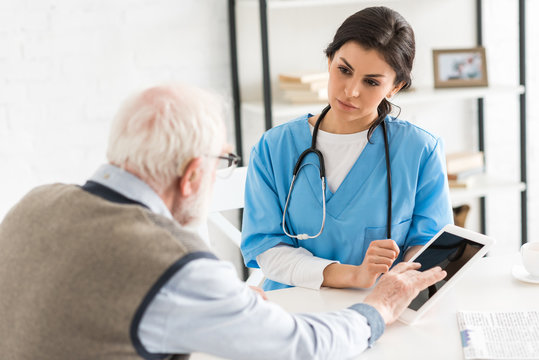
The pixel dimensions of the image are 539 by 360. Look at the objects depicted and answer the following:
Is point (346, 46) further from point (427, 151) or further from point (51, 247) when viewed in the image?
point (51, 247)

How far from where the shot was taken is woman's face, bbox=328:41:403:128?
1.54 meters

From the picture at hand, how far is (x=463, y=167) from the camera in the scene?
2.82 metres

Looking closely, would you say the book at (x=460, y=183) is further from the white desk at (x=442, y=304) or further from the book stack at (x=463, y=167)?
the white desk at (x=442, y=304)

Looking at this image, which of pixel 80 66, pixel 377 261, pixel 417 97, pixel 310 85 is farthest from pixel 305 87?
pixel 377 261

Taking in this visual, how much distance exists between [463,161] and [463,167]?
1.0 inches

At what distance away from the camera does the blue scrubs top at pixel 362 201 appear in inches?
62.6

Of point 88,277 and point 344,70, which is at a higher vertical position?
point 344,70

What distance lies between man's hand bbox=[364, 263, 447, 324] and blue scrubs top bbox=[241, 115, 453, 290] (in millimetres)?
216

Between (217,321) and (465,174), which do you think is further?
(465,174)

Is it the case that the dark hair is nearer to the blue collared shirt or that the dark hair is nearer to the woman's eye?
the woman's eye

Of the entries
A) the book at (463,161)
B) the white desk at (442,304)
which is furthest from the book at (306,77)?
the white desk at (442,304)

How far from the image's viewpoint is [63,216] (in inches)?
39.3

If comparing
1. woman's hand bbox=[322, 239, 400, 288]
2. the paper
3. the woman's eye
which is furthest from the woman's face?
the paper

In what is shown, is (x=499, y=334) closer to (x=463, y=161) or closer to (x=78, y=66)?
(x=463, y=161)
